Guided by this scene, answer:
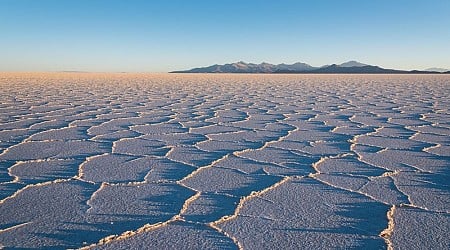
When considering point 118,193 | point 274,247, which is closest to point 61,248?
point 118,193

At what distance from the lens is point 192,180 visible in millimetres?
1806

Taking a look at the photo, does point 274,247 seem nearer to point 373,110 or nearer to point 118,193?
point 118,193

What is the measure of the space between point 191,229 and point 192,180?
20.7 inches

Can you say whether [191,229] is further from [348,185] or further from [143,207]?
[348,185]

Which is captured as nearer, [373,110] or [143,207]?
[143,207]

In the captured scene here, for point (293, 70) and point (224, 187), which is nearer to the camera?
point (224, 187)

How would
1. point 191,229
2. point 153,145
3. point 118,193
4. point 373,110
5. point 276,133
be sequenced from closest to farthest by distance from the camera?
point 191,229 < point 118,193 < point 153,145 < point 276,133 < point 373,110

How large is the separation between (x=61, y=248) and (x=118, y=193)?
0.48 m

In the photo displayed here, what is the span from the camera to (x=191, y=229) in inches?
50.7

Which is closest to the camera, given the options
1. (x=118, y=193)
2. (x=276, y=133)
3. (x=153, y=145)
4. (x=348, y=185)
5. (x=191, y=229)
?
(x=191, y=229)

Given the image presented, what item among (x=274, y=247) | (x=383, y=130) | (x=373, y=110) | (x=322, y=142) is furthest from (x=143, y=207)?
(x=373, y=110)

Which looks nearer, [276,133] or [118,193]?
[118,193]

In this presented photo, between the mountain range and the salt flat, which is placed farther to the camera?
the mountain range

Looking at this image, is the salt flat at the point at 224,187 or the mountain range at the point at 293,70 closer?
the salt flat at the point at 224,187
